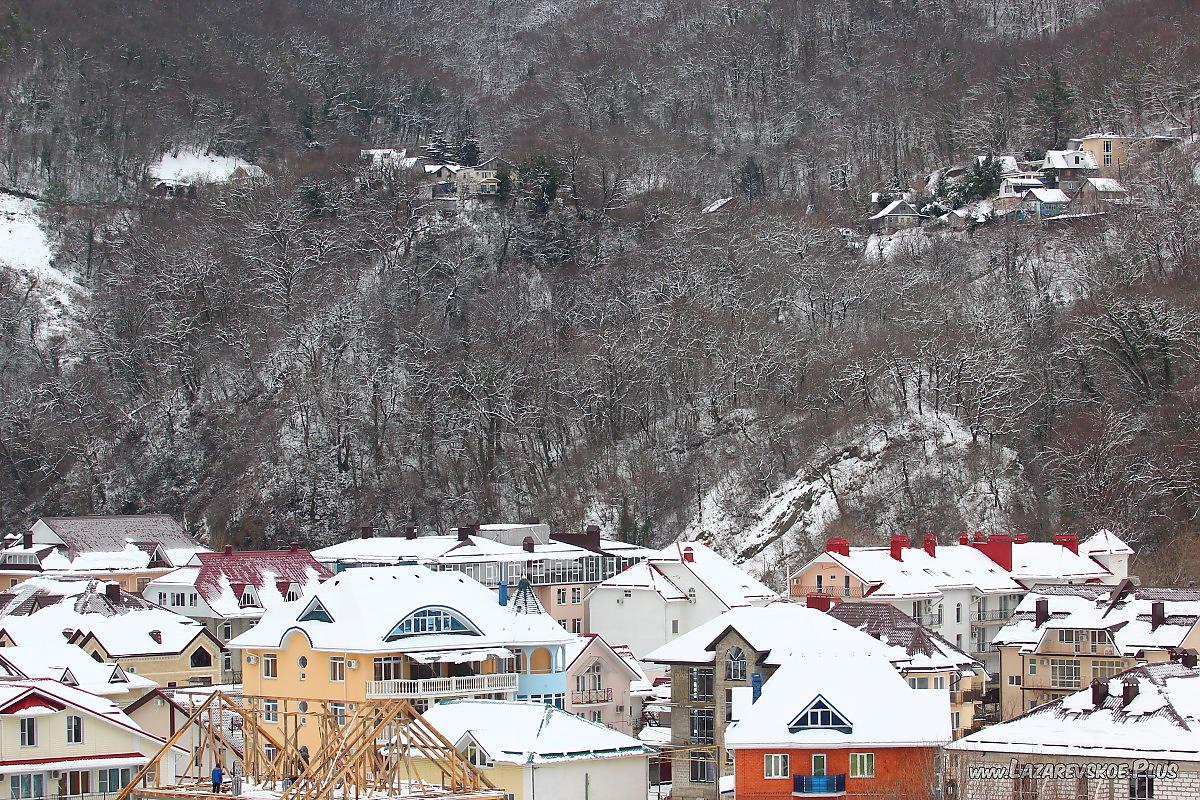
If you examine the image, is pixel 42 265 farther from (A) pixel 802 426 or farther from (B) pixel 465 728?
(B) pixel 465 728

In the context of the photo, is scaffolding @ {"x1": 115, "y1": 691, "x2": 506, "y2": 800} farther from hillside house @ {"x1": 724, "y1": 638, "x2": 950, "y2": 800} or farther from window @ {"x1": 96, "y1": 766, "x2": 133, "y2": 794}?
hillside house @ {"x1": 724, "y1": 638, "x2": 950, "y2": 800}

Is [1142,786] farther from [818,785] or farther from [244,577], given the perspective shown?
[244,577]

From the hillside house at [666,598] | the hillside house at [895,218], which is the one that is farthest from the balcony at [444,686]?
the hillside house at [895,218]

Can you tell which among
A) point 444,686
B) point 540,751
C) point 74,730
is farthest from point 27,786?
point 540,751

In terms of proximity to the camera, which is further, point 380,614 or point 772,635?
point 772,635

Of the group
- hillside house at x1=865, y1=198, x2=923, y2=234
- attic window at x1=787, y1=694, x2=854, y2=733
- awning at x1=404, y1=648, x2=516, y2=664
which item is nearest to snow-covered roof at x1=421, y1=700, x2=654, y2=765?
awning at x1=404, y1=648, x2=516, y2=664

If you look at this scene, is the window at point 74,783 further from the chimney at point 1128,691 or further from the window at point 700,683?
the chimney at point 1128,691
